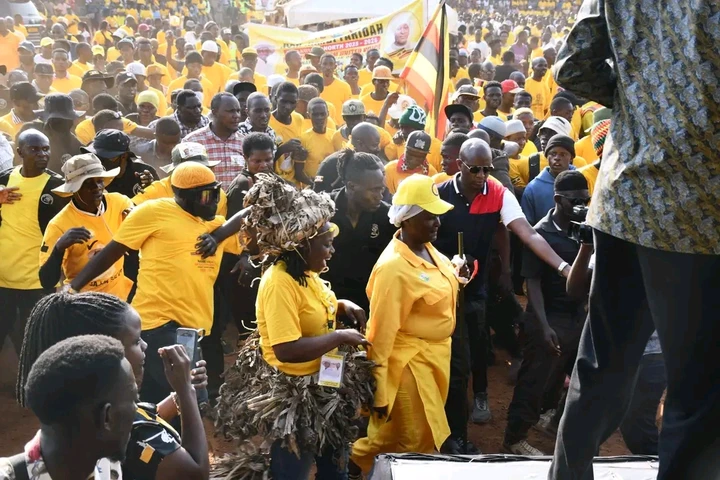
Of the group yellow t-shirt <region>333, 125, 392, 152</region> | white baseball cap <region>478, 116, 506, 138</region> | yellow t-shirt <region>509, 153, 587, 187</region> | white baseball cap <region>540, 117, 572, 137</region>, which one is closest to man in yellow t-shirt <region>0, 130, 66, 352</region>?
yellow t-shirt <region>333, 125, 392, 152</region>

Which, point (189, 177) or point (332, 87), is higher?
point (189, 177)

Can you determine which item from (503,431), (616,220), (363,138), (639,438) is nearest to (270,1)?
(363,138)

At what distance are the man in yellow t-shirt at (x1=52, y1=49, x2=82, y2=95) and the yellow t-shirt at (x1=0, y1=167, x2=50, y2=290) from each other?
23.1 feet

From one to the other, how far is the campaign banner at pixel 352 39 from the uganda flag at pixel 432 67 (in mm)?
3206

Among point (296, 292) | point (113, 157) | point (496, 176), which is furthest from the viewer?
point (496, 176)

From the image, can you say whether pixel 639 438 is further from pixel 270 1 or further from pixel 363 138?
pixel 270 1

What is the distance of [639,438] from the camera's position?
14.3 ft

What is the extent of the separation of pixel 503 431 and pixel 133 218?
3.15 m

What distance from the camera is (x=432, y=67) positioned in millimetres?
9094

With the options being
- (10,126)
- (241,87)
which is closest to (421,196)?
(241,87)

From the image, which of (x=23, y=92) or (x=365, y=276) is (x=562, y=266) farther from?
(x=23, y=92)

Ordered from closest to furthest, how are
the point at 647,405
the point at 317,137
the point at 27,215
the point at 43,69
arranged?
the point at 647,405 < the point at 27,215 < the point at 317,137 < the point at 43,69

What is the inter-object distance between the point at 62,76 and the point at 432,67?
21.4 feet

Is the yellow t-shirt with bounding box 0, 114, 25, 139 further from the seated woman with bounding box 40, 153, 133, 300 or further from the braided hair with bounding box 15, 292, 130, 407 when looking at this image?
the braided hair with bounding box 15, 292, 130, 407
